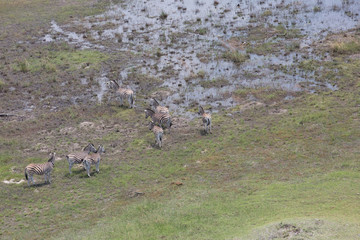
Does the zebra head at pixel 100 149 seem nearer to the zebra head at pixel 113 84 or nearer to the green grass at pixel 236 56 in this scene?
the zebra head at pixel 113 84

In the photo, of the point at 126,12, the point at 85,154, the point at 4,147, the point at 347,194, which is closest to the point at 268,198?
the point at 347,194

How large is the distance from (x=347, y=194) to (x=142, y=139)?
45.9ft

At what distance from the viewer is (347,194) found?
66.7 feet

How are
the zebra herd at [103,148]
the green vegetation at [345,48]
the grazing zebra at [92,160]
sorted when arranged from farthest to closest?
the green vegetation at [345,48] < the grazing zebra at [92,160] < the zebra herd at [103,148]

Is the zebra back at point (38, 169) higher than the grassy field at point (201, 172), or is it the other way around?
the zebra back at point (38, 169)

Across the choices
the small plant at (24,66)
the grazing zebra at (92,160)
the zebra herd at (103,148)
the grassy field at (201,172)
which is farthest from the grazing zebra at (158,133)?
the small plant at (24,66)

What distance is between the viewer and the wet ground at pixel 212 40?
1432 inches

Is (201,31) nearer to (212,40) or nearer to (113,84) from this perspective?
(212,40)

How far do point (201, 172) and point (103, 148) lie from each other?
6.26m

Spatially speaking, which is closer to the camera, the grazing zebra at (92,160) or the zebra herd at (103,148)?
the zebra herd at (103,148)

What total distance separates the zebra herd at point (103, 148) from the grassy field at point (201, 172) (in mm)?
662

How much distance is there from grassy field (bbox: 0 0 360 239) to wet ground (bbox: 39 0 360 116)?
234cm

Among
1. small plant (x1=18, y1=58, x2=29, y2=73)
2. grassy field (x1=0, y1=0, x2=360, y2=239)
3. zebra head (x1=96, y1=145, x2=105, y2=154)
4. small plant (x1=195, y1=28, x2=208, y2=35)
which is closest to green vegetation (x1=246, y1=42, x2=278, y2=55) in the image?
grassy field (x1=0, y1=0, x2=360, y2=239)

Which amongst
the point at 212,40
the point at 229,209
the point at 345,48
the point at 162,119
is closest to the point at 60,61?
the point at 212,40
